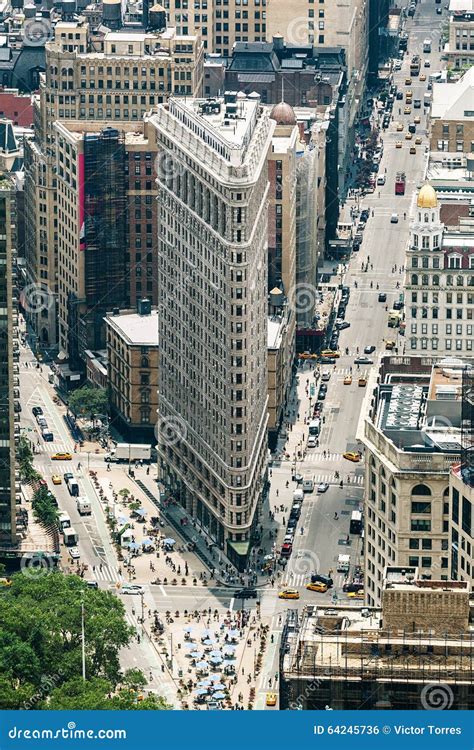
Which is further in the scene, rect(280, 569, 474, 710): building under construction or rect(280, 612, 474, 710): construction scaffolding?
rect(280, 569, 474, 710): building under construction

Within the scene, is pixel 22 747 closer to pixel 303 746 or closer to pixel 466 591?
pixel 303 746

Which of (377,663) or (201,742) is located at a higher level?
(201,742)

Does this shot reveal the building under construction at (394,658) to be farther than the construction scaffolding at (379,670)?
Yes

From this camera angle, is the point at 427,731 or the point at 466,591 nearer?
the point at 427,731

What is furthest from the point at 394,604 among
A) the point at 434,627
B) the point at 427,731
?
the point at 427,731

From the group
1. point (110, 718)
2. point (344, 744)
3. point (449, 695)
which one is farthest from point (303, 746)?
point (449, 695)

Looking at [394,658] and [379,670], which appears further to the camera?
[394,658]

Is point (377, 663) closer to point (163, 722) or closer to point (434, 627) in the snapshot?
point (434, 627)
